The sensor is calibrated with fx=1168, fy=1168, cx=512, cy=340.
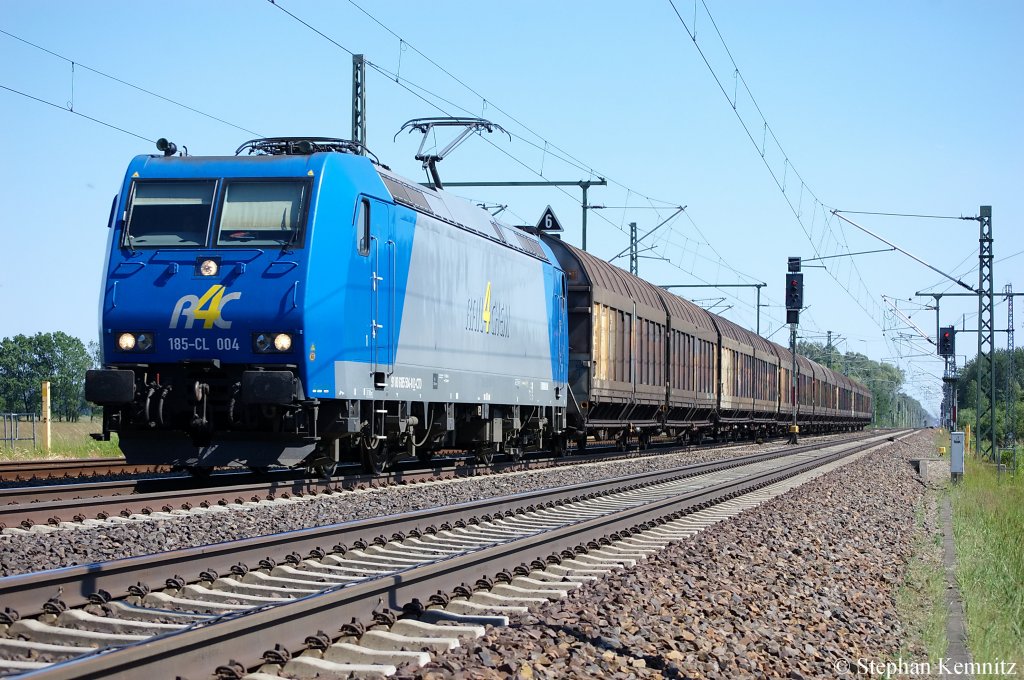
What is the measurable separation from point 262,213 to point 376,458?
436 cm

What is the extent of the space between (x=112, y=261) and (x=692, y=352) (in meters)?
22.5

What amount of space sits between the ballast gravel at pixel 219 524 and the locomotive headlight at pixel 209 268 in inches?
105

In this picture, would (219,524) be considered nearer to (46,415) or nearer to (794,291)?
(46,415)

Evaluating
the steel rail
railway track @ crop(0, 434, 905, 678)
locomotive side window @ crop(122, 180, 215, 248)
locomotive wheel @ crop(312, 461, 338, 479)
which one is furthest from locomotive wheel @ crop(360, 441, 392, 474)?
railway track @ crop(0, 434, 905, 678)

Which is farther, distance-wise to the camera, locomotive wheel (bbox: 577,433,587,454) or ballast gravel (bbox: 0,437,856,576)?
locomotive wheel (bbox: 577,433,587,454)

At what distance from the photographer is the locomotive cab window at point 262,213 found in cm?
1316

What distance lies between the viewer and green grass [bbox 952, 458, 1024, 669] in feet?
24.3

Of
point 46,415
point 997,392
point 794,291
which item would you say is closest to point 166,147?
point 46,415

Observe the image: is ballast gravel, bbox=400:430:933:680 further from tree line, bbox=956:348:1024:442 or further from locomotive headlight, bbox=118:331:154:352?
tree line, bbox=956:348:1024:442

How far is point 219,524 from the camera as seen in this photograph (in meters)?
10.5

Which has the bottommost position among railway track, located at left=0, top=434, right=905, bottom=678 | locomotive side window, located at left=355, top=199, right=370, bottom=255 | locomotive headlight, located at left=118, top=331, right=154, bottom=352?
railway track, located at left=0, top=434, right=905, bottom=678

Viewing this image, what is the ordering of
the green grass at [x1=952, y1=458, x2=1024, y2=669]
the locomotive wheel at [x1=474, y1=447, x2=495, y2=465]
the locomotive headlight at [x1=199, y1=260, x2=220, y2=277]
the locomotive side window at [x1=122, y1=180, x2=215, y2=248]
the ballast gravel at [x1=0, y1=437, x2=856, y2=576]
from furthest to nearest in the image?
1. the locomotive wheel at [x1=474, y1=447, x2=495, y2=465]
2. the locomotive side window at [x1=122, y1=180, x2=215, y2=248]
3. the locomotive headlight at [x1=199, y1=260, x2=220, y2=277]
4. the ballast gravel at [x1=0, y1=437, x2=856, y2=576]
5. the green grass at [x1=952, y1=458, x2=1024, y2=669]

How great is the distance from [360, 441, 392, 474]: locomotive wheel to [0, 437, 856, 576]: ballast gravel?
713mm

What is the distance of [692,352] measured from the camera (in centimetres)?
3353
